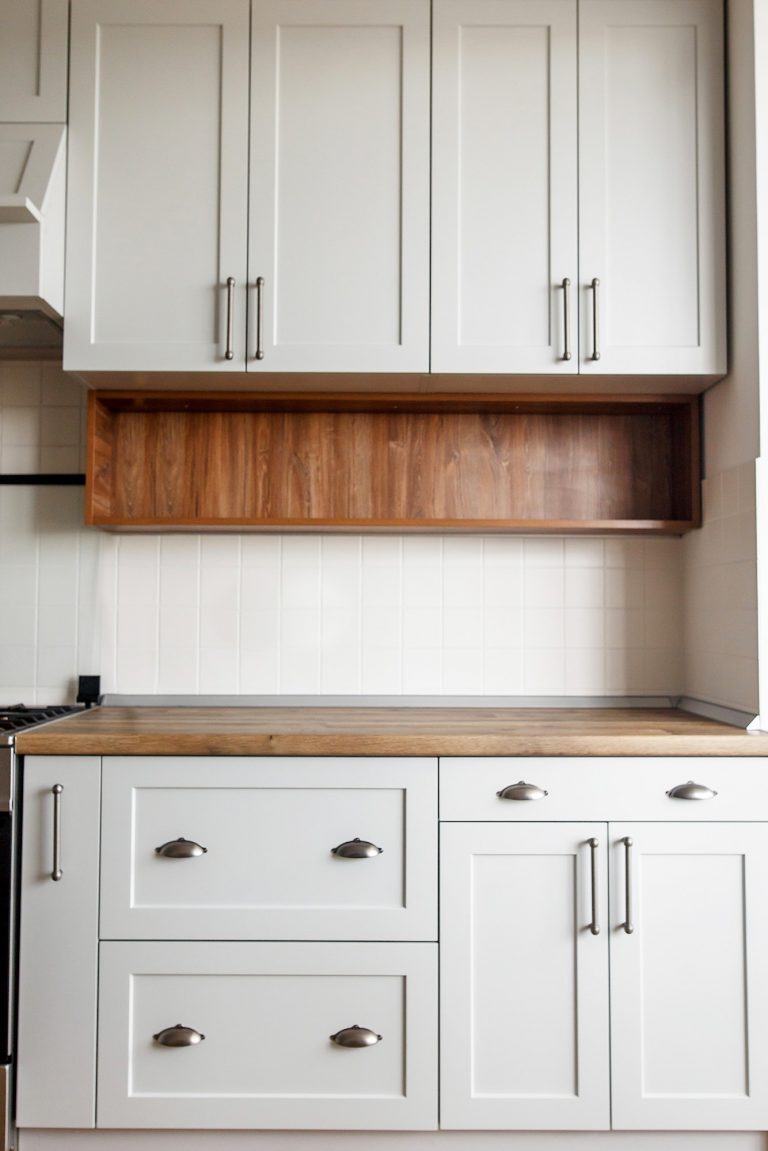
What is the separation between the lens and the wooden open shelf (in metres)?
2.27

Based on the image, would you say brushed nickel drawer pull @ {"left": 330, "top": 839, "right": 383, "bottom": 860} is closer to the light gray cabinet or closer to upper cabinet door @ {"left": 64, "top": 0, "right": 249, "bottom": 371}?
the light gray cabinet

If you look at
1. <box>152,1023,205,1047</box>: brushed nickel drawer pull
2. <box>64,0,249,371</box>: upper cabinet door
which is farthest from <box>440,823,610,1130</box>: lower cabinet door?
<box>64,0,249,371</box>: upper cabinet door

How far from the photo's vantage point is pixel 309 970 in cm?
169

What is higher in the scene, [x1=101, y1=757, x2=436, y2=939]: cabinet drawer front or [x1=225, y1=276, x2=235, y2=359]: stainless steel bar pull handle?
[x1=225, y1=276, x2=235, y2=359]: stainless steel bar pull handle

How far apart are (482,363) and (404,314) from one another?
22cm

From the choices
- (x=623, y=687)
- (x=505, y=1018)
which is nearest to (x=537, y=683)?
(x=623, y=687)

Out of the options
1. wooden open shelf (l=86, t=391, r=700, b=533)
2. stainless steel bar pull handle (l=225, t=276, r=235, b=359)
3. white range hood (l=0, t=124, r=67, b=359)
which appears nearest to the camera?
white range hood (l=0, t=124, r=67, b=359)

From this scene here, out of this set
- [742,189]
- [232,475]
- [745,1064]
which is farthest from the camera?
[232,475]

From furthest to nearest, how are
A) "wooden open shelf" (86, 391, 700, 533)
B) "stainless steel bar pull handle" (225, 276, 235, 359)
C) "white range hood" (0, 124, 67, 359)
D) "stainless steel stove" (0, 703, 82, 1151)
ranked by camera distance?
1. "wooden open shelf" (86, 391, 700, 533)
2. "stainless steel bar pull handle" (225, 276, 235, 359)
3. "white range hood" (0, 124, 67, 359)
4. "stainless steel stove" (0, 703, 82, 1151)

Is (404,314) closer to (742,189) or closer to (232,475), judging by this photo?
(232,475)

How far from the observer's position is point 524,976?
1692 mm

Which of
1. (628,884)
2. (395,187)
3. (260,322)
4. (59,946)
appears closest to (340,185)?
(395,187)

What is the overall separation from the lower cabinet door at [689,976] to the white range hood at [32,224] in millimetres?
1738

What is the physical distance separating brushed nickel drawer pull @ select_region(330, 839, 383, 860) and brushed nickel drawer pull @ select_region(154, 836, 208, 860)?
0.28 meters
